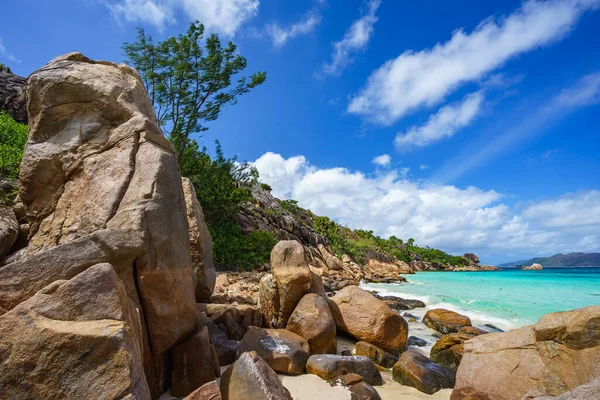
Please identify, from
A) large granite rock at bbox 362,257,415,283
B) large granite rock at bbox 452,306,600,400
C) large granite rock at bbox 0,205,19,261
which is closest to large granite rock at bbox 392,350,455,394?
large granite rock at bbox 452,306,600,400

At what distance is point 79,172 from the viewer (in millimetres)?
5934

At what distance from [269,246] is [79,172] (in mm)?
15861

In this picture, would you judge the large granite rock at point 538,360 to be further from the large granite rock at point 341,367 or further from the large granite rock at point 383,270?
the large granite rock at point 383,270

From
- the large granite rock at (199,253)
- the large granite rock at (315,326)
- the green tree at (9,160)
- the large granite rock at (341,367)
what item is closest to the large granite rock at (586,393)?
the large granite rock at (341,367)

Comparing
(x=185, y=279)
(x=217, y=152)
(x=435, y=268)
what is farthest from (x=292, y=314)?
(x=435, y=268)

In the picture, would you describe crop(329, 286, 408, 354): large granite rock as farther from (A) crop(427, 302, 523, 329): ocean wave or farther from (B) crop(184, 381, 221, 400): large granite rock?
(A) crop(427, 302, 523, 329): ocean wave

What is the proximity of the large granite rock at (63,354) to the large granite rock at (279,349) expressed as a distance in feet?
10.7

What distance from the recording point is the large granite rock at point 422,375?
599 centimetres

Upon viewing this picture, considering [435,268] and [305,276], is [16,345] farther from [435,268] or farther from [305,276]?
[435,268]

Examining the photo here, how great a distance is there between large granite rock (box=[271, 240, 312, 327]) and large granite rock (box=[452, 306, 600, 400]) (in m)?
3.92

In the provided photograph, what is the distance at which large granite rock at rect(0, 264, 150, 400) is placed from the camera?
288cm

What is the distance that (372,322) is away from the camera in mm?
8234

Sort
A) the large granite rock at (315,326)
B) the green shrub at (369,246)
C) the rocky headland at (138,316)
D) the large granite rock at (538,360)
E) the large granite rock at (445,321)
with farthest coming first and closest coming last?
the green shrub at (369,246)
the large granite rock at (445,321)
the large granite rock at (315,326)
the large granite rock at (538,360)
the rocky headland at (138,316)

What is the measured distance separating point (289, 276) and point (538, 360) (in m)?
5.19
